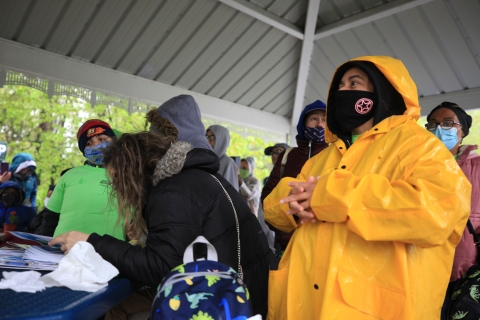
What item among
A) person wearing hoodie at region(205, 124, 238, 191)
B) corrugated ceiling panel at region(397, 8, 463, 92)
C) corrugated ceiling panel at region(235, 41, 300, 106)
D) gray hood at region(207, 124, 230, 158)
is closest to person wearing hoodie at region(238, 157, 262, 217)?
person wearing hoodie at region(205, 124, 238, 191)

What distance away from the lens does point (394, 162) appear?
4.58 feet

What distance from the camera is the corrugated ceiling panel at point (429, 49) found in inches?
247

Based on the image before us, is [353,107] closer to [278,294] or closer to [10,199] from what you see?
[278,294]

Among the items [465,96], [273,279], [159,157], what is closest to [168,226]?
[159,157]

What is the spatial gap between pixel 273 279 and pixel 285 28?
242 inches

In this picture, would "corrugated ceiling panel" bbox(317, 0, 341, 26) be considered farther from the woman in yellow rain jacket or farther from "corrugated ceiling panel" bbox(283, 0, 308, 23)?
the woman in yellow rain jacket

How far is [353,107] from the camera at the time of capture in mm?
1628

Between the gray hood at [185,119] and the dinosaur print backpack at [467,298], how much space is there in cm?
131

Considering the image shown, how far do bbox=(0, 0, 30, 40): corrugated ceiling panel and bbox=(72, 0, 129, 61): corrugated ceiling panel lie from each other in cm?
83

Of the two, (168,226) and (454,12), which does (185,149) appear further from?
(454,12)

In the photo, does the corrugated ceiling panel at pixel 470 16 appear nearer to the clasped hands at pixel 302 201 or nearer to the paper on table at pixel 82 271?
the clasped hands at pixel 302 201

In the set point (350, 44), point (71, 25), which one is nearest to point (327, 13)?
point (350, 44)

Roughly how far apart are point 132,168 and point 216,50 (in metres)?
5.67

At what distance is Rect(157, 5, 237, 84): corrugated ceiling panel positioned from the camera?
652 cm
